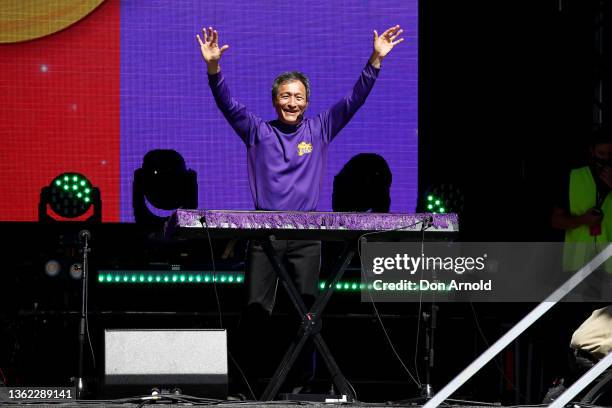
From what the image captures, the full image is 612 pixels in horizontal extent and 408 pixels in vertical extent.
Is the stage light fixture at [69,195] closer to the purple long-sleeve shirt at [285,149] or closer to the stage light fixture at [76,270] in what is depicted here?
the stage light fixture at [76,270]

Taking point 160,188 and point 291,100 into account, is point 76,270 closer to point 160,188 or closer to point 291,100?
point 160,188

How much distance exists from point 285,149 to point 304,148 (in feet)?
0.35

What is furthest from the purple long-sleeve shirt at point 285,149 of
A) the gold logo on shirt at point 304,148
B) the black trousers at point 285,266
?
the black trousers at point 285,266

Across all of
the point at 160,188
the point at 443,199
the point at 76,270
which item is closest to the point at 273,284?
the point at 76,270

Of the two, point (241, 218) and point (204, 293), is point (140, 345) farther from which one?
point (204, 293)

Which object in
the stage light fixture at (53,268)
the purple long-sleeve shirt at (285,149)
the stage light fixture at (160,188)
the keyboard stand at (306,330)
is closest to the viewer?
the keyboard stand at (306,330)

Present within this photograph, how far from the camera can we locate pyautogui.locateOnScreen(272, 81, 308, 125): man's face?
6.18 meters

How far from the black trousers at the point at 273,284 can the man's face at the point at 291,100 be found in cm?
75

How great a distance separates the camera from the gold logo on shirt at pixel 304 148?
6.21 metres

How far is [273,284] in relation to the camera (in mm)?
5762

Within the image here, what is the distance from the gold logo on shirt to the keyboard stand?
96 cm

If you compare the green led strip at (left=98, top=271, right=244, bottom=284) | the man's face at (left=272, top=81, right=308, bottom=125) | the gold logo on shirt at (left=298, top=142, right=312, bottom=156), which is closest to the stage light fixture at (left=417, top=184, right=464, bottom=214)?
the gold logo on shirt at (left=298, top=142, right=312, bottom=156)

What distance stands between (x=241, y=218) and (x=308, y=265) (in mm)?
816

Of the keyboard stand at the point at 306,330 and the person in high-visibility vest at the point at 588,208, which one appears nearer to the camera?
the keyboard stand at the point at 306,330
